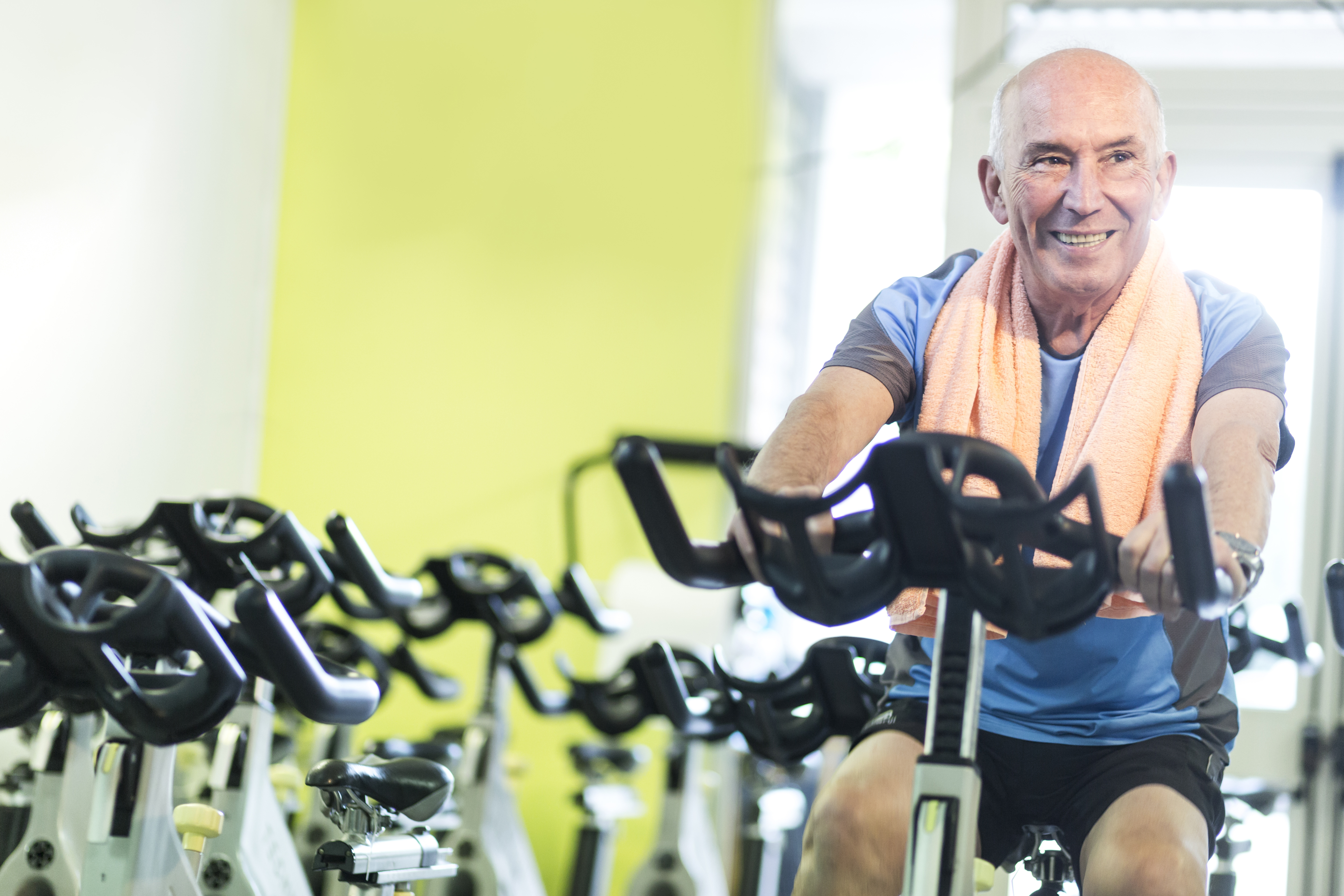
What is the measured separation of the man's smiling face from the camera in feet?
5.26

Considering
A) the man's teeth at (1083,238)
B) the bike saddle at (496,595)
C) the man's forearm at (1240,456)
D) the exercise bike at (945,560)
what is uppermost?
the man's teeth at (1083,238)

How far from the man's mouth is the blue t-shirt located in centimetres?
13

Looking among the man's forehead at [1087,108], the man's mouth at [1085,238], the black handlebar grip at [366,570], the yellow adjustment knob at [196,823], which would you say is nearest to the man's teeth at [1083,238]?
the man's mouth at [1085,238]

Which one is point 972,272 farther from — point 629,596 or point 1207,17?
point 629,596

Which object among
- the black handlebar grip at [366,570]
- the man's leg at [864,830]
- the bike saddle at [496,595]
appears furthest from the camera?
the bike saddle at [496,595]

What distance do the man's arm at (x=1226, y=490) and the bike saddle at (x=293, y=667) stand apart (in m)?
0.80

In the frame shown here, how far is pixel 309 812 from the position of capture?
11.3 ft

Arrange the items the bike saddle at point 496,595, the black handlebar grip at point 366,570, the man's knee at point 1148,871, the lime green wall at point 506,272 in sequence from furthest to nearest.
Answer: the lime green wall at point 506,272, the bike saddle at point 496,595, the black handlebar grip at point 366,570, the man's knee at point 1148,871

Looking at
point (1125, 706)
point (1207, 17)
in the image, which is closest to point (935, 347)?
point (1125, 706)

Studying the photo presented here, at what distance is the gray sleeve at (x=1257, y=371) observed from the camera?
5.15 ft

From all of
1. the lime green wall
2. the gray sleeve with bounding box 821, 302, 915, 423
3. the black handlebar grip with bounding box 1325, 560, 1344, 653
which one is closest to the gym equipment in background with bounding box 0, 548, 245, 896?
the gray sleeve with bounding box 821, 302, 915, 423

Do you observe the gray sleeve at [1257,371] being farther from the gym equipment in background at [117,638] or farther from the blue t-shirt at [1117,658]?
the gym equipment in background at [117,638]

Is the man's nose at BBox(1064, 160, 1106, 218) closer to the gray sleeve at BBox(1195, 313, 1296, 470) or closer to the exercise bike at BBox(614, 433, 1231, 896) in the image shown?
the gray sleeve at BBox(1195, 313, 1296, 470)

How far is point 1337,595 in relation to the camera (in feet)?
5.61
